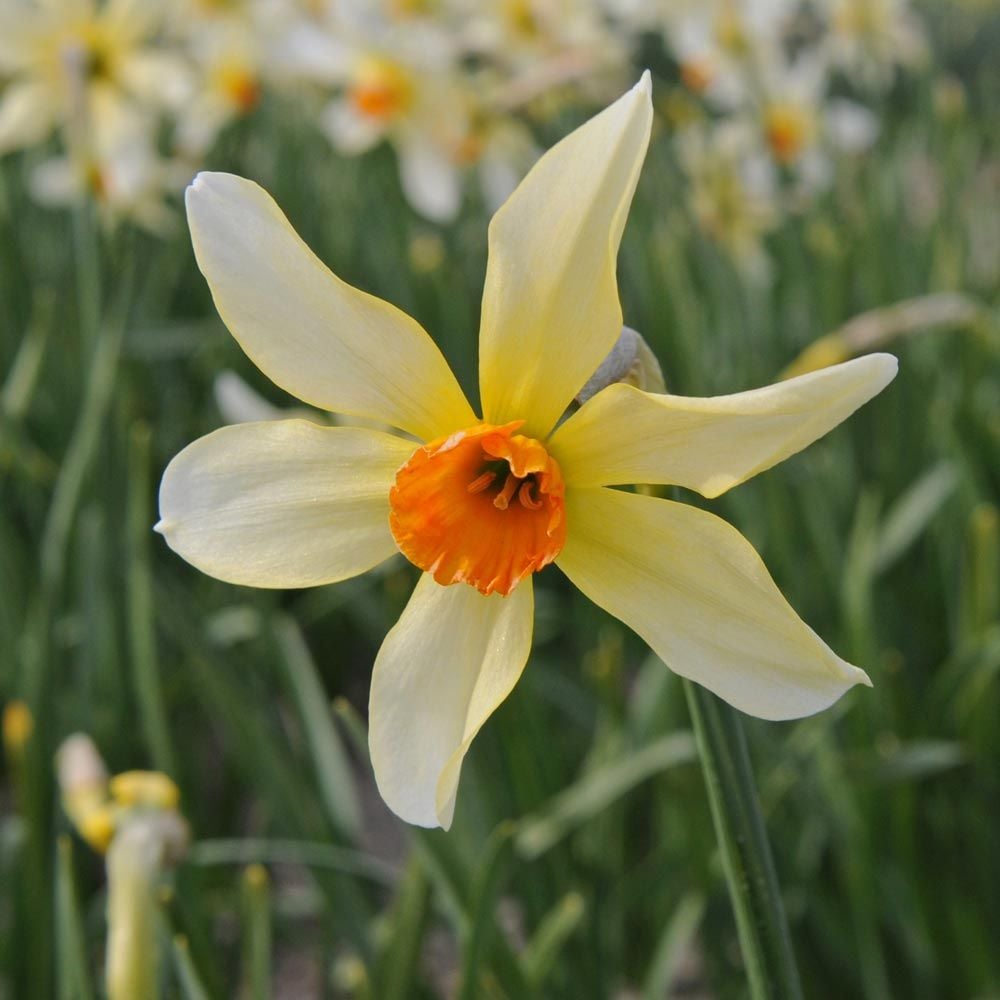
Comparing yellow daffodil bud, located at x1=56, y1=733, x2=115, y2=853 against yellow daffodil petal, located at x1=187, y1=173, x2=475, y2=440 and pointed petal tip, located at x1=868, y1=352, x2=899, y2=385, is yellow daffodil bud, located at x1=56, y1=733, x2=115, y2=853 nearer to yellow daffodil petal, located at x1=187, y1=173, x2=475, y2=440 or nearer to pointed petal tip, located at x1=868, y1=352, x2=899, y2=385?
yellow daffodil petal, located at x1=187, y1=173, x2=475, y2=440

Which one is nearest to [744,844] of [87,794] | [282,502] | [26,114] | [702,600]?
[702,600]

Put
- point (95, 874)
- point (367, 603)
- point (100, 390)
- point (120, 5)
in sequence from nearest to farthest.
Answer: point (100, 390)
point (95, 874)
point (367, 603)
point (120, 5)

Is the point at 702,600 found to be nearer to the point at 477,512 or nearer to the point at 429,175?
the point at 477,512

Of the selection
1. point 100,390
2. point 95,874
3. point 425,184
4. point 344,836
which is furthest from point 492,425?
point 425,184

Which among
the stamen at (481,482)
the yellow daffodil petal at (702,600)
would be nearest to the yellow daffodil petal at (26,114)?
the stamen at (481,482)

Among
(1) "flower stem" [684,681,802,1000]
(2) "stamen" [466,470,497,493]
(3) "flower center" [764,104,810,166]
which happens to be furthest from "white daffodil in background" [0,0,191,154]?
(1) "flower stem" [684,681,802,1000]

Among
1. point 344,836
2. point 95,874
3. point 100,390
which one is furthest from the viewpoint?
point 95,874

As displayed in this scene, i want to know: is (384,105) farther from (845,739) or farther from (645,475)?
(645,475)

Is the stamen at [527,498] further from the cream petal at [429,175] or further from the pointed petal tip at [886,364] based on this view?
the cream petal at [429,175]
